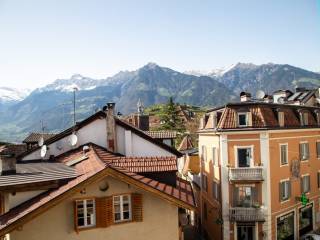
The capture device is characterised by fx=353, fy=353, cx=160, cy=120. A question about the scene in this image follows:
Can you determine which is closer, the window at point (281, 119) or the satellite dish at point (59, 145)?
the satellite dish at point (59, 145)

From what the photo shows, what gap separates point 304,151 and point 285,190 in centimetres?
494

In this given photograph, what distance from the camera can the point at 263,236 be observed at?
3203 cm

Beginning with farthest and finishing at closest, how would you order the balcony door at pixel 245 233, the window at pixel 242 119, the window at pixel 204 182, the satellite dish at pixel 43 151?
the window at pixel 204 182 → the balcony door at pixel 245 233 → the window at pixel 242 119 → the satellite dish at pixel 43 151

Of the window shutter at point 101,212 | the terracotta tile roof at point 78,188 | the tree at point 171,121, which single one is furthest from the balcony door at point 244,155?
the tree at point 171,121

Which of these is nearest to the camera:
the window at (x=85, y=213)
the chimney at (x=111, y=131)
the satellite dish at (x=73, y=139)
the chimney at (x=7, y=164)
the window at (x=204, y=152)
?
the window at (x=85, y=213)

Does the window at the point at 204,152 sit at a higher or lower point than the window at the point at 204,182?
higher

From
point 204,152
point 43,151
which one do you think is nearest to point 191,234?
point 204,152

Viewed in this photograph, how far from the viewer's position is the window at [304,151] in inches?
1388

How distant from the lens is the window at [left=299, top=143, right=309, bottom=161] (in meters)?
35.2

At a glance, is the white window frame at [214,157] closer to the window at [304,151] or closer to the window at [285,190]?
the window at [285,190]

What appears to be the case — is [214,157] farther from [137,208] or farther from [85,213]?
[85,213]

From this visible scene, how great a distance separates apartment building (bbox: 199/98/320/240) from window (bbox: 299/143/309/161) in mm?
100

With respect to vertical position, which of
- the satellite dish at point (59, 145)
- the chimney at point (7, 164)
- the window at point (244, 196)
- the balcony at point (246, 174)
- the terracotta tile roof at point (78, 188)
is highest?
the satellite dish at point (59, 145)

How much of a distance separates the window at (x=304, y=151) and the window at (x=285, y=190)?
133 inches
